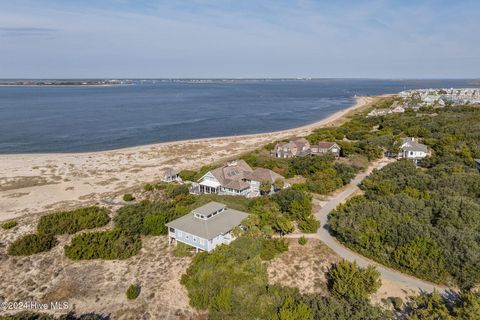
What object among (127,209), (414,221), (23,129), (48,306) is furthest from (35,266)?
(23,129)

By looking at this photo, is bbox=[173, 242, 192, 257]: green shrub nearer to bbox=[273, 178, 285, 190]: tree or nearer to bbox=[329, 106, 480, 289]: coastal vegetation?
bbox=[329, 106, 480, 289]: coastal vegetation

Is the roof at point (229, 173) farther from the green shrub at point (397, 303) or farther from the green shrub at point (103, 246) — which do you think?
the green shrub at point (397, 303)

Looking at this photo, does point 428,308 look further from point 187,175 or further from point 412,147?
point 412,147

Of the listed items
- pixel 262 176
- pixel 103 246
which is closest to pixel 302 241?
pixel 262 176

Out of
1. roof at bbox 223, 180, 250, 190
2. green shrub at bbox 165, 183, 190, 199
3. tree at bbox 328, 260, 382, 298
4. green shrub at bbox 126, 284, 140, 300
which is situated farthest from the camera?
green shrub at bbox 165, 183, 190, 199

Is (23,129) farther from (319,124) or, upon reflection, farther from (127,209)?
(319,124)

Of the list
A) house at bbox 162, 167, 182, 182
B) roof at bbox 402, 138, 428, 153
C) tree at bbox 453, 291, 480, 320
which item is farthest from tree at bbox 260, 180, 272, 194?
roof at bbox 402, 138, 428, 153

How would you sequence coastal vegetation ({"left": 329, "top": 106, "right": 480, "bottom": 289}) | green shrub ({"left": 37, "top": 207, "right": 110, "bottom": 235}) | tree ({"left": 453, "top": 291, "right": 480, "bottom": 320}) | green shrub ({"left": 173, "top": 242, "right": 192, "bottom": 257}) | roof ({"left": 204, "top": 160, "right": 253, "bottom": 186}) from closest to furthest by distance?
tree ({"left": 453, "top": 291, "right": 480, "bottom": 320}), coastal vegetation ({"left": 329, "top": 106, "right": 480, "bottom": 289}), green shrub ({"left": 173, "top": 242, "right": 192, "bottom": 257}), green shrub ({"left": 37, "top": 207, "right": 110, "bottom": 235}), roof ({"left": 204, "top": 160, "right": 253, "bottom": 186})

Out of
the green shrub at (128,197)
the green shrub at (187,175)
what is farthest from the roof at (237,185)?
the green shrub at (128,197)

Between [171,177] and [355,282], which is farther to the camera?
[171,177]
